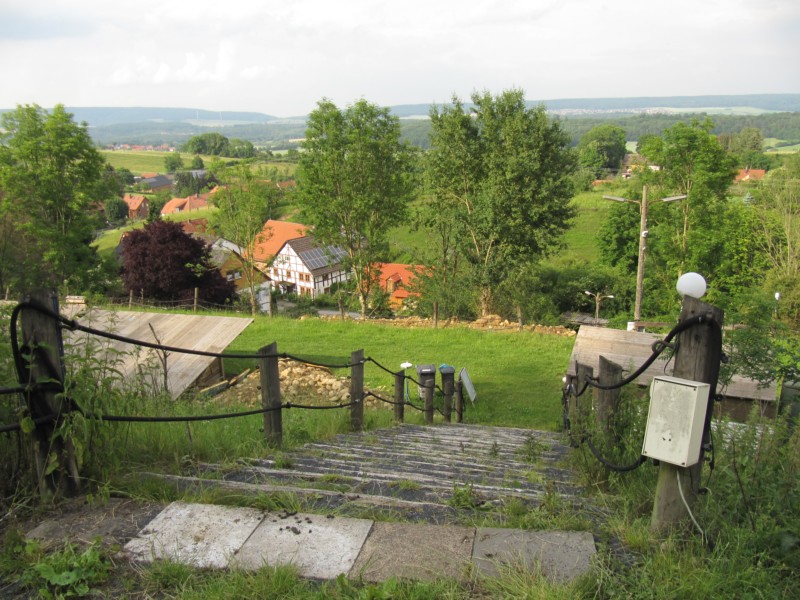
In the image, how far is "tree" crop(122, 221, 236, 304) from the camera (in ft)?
91.9

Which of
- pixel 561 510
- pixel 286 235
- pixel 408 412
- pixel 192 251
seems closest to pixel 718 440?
pixel 561 510

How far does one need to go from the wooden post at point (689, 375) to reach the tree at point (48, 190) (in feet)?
93.3

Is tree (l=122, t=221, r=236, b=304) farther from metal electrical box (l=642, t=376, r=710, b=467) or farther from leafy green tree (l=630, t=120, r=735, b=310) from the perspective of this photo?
metal electrical box (l=642, t=376, r=710, b=467)

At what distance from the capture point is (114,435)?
3477 millimetres

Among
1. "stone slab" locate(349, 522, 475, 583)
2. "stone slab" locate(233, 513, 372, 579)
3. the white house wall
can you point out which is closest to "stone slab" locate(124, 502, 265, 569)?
"stone slab" locate(233, 513, 372, 579)

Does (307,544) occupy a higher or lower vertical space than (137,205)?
higher

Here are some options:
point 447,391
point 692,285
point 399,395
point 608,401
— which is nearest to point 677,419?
point 692,285

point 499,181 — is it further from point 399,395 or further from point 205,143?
point 205,143

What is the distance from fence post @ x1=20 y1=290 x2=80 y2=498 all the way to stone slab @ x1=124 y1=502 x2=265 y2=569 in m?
0.63

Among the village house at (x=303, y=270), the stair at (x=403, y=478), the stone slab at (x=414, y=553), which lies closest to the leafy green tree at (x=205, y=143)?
the village house at (x=303, y=270)

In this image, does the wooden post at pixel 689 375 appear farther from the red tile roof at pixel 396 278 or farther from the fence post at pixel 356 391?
the red tile roof at pixel 396 278

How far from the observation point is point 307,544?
270 centimetres

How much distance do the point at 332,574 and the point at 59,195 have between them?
1210 inches

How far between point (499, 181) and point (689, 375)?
22195 mm
